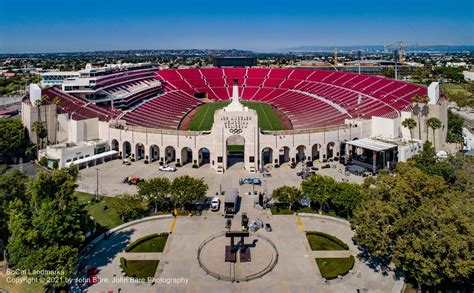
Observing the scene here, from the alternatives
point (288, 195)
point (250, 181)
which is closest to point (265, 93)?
point (250, 181)

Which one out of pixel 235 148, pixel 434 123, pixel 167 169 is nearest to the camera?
Answer: pixel 167 169

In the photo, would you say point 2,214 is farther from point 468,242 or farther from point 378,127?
point 378,127

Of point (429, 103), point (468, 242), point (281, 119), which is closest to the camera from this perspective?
point (468, 242)

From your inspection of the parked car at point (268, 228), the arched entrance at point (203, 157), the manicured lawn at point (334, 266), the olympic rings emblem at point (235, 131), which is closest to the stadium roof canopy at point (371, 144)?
the olympic rings emblem at point (235, 131)

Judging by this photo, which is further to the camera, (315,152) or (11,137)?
(315,152)

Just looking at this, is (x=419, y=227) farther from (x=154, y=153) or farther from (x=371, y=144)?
(x=154, y=153)

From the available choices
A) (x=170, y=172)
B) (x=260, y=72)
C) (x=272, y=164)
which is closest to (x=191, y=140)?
(x=170, y=172)
